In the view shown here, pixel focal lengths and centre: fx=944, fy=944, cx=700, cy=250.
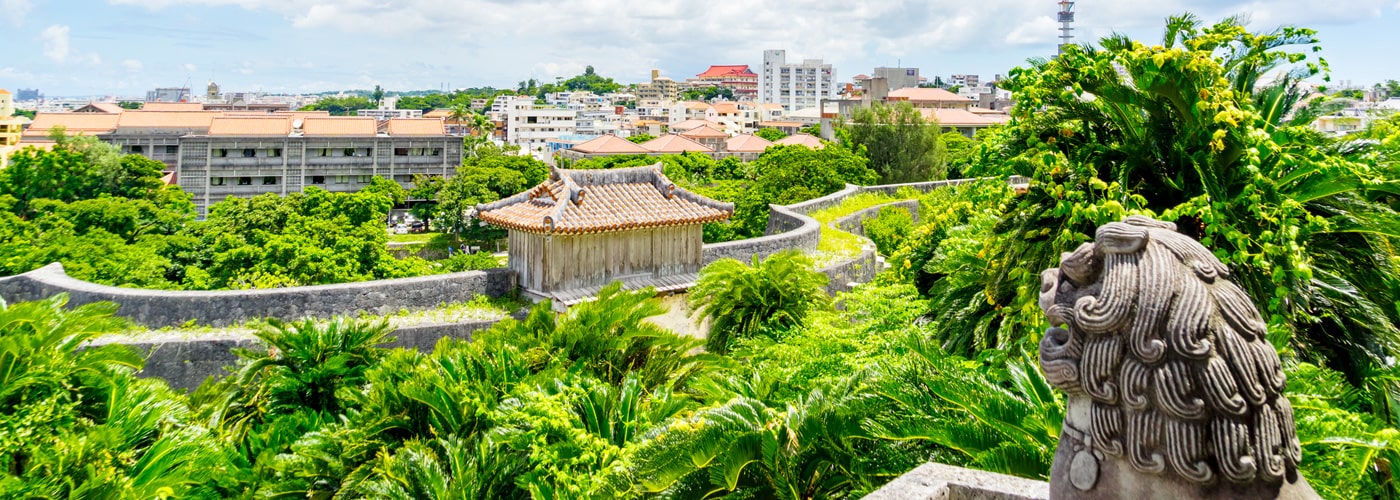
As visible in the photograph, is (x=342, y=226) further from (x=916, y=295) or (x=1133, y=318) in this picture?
(x=1133, y=318)

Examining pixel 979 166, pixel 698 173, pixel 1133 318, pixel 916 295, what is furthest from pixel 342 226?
pixel 698 173

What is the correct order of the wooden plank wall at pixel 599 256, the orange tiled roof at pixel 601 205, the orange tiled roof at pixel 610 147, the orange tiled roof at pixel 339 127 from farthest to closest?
the orange tiled roof at pixel 610 147, the orange tiled roof at pixel 339 127, the wooden plank wall at pixel 599 256, the orange tiled roof at pixel 601 205

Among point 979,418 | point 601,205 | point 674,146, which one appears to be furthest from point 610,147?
point 979,418

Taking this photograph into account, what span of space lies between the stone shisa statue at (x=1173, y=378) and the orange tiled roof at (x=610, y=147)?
71078 mm

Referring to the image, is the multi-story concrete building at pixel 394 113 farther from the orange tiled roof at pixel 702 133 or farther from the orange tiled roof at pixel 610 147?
the orange tiled roof at pixel 610 147

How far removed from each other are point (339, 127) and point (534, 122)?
170ft

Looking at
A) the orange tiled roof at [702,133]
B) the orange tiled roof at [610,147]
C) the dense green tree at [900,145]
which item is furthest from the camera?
the orange tiled roof at [702,133]

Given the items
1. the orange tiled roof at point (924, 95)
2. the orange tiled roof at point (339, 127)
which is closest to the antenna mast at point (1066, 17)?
the orange tiled roof at point (924, 95)

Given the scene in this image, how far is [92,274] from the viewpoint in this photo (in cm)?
2011

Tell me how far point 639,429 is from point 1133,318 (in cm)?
510

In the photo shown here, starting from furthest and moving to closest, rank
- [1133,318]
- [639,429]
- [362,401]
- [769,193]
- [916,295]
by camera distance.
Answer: [769,193]
[916,295]
[362,401]
[639,429]
[1133,318]

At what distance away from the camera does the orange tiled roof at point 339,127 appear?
68.5 meters

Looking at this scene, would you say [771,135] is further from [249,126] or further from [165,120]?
[165,120]

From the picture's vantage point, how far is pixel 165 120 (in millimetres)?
70250
